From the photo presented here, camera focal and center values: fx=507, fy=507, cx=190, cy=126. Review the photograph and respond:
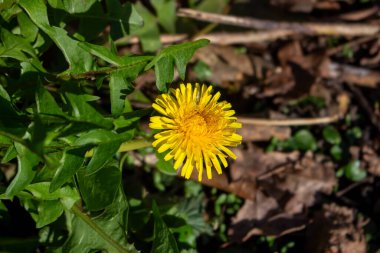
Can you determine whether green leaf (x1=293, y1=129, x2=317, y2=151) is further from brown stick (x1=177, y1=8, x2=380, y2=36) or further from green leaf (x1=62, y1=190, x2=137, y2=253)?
green leaf (x1=62, y1=190, x2=137, y2=253)

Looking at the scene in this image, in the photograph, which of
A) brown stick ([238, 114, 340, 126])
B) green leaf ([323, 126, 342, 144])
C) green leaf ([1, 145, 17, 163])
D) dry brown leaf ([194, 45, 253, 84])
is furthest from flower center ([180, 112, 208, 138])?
green leaf ([323, 126, 342, 144])

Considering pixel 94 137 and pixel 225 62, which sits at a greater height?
pixel 94 137

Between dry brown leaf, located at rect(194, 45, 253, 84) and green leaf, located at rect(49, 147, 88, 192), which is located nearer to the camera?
green leaf, located at rect(49, 147, 88, 192)

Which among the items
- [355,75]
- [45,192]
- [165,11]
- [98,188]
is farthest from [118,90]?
[355,75]

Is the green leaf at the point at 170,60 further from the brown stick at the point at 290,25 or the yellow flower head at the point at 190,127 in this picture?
the brown stick at the point at 290,25

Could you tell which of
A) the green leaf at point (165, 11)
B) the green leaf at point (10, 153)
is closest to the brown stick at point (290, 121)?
the green leaf at point (165, 11)

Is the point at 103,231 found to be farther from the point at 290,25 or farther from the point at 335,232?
the point at 290,25
